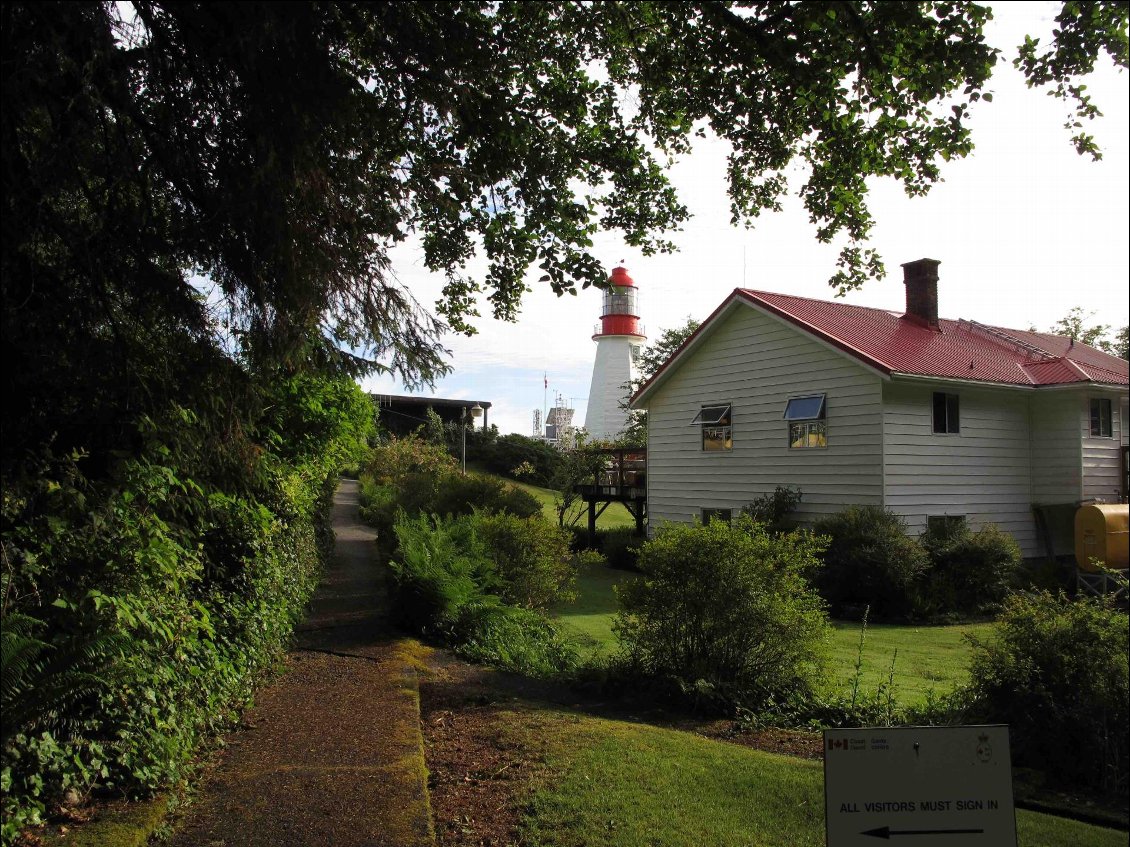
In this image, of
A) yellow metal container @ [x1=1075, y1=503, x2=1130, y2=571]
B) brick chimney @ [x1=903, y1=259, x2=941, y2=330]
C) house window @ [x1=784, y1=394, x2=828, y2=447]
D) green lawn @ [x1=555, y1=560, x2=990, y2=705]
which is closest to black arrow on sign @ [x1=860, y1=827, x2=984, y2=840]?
green lawn @ [x1=555, y1=560, x2=990, y2=705]

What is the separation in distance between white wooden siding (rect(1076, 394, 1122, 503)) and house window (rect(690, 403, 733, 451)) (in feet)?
25.4

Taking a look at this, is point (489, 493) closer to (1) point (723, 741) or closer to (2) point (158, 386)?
(1) point (723, 741)

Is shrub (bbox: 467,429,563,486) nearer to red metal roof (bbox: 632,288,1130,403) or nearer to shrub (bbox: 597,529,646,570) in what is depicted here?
shrub (bbox: 597,529,646,570)

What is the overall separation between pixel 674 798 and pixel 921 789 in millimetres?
2267

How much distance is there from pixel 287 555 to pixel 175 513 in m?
3.60

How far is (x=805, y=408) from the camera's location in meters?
18.8

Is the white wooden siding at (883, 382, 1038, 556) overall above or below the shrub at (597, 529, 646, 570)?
above

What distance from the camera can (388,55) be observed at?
18.0 feet

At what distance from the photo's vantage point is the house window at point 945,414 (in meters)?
18.2

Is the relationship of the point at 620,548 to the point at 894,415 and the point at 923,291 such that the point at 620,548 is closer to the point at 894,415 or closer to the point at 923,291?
the point at 894,415

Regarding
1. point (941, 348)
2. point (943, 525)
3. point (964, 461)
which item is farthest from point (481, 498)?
point (941, 348)

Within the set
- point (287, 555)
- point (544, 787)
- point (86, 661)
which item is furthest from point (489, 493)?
point (86, 661)

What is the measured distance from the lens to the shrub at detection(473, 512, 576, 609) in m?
12.0

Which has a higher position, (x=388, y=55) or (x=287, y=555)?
(x=388, y=55)
